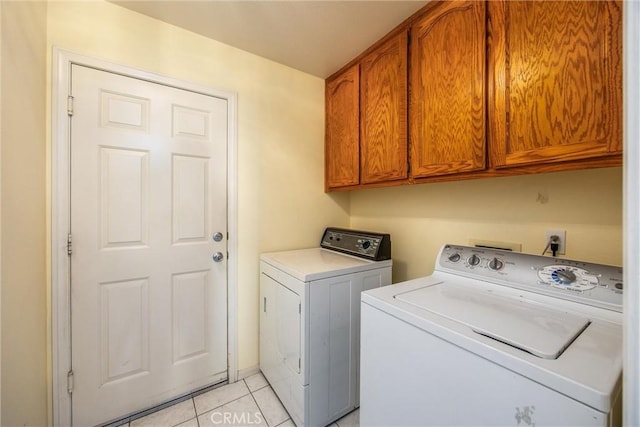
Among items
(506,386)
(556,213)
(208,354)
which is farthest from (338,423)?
(556,213)

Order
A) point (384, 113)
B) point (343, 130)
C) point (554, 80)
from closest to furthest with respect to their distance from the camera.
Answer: point (554, 80)
point (384, 113)
point (343, 130)

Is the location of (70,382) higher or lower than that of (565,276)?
lower

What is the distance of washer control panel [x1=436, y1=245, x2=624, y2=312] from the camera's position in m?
0.87

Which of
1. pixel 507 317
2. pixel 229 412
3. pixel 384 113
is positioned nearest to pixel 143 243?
pixel 229 412

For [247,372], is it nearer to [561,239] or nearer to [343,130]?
[343,130]

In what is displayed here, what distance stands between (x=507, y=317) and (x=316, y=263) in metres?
0.97

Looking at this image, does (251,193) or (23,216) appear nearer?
(23,216)

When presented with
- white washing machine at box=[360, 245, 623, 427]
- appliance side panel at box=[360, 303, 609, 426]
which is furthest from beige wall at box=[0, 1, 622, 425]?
appliance side panel at box=[360, 303, 609, 426]

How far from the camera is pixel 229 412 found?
60.1 inches

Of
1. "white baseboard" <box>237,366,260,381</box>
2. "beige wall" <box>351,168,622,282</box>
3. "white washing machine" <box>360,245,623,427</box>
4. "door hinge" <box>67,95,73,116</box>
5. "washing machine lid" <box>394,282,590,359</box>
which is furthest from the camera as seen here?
"white baseboard" <box>237,366,260,381</box>

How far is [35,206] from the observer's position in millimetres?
1168

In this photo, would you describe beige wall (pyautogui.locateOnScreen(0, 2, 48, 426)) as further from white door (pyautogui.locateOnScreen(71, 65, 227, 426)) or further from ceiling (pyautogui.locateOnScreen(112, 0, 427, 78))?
ceiling (pyautogui.locateOnScreen(112, 0, 427, 78))

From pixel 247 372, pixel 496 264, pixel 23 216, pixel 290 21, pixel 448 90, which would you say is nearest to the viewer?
pixel 23 216

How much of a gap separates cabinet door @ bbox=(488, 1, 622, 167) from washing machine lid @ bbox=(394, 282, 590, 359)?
562mm
